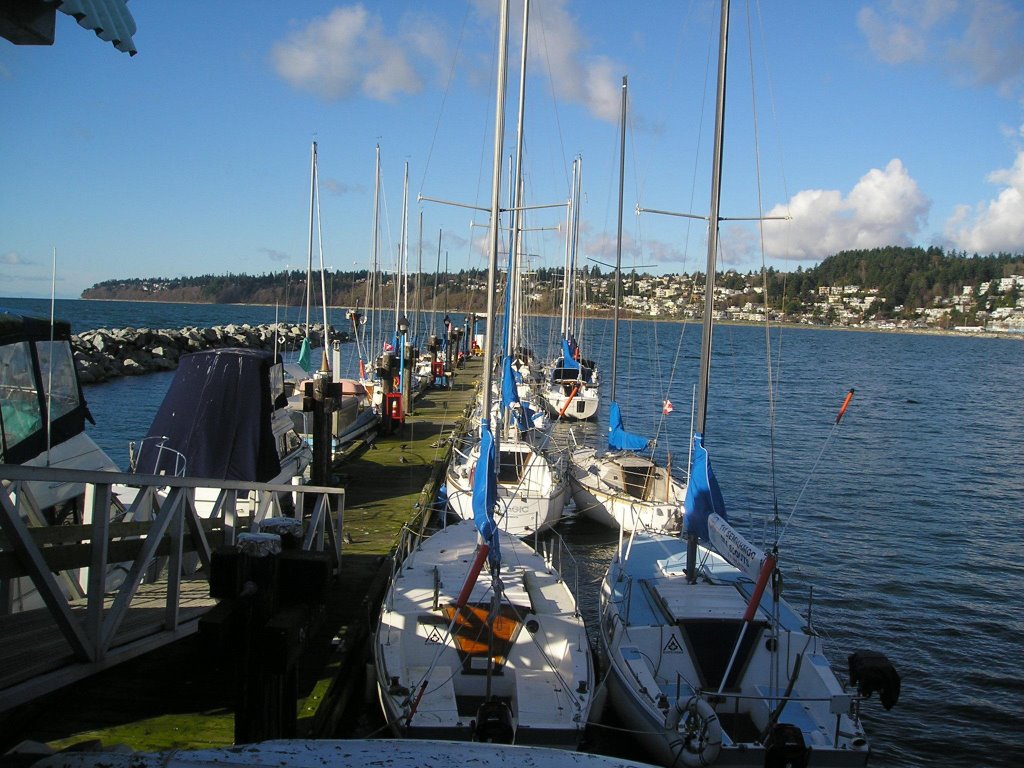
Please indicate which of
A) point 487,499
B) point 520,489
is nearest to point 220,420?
point 487,499

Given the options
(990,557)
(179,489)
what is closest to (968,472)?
(990,557)

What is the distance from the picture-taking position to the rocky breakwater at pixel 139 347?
172 ft

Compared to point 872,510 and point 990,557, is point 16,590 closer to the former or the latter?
point 990,557

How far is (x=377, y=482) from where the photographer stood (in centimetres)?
2022

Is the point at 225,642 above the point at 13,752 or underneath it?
underneath

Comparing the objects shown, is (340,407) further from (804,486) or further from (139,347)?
(139,347)

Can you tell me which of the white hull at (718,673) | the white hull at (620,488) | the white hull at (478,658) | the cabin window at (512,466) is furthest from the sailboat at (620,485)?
the white hull at (478,658)

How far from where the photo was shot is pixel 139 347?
63156 mm

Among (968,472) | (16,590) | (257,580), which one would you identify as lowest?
(968,472)

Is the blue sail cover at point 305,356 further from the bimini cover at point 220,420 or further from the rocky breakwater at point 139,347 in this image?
the bimini cover at point 220,420

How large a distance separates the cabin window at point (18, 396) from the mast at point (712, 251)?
842 cm

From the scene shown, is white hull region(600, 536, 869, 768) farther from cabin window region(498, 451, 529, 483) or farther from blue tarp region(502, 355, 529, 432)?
blue tarp region(502, 355, 529, 432)

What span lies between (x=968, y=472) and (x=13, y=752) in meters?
35.7

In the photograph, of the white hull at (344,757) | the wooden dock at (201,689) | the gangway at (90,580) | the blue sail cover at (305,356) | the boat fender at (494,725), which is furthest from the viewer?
the blue sail cover at (305,356)
